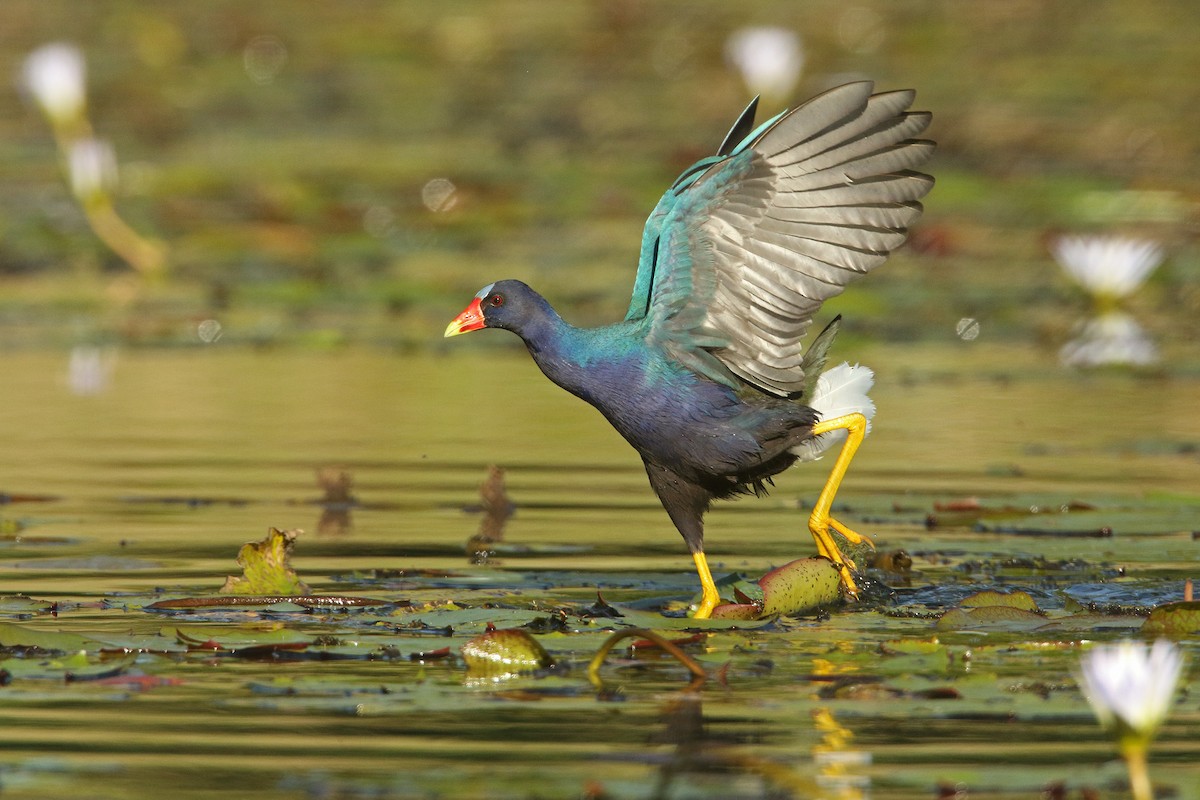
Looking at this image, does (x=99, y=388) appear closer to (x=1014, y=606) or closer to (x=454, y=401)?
(x=454, y=401)

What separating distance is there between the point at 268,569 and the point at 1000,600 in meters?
1.82

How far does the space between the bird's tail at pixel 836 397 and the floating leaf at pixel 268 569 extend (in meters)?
1.54

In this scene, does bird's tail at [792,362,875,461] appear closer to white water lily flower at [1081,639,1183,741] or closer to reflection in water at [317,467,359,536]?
reflection in water at [317,467,359,536]

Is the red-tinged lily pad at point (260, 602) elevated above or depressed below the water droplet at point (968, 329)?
below

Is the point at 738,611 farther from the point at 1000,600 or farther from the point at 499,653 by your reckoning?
the point at 499,653

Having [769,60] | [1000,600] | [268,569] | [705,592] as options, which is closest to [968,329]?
[769,60]

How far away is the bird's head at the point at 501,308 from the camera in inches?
225

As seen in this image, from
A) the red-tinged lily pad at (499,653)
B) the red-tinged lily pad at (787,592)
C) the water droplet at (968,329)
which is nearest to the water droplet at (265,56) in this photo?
the water droplet at (968,329)

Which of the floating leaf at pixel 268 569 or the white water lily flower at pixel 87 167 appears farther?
the white water lily flower at pixel 87 167

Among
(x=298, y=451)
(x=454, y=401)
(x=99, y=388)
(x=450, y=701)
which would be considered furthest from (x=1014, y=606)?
(x=99, y=388)

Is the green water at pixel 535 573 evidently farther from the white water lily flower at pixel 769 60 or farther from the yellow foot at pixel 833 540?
the white water lily flower at pixel 769 60

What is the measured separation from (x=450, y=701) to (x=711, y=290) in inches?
68.3

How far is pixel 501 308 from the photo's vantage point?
5766mm

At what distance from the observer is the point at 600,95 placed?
17.9 m
